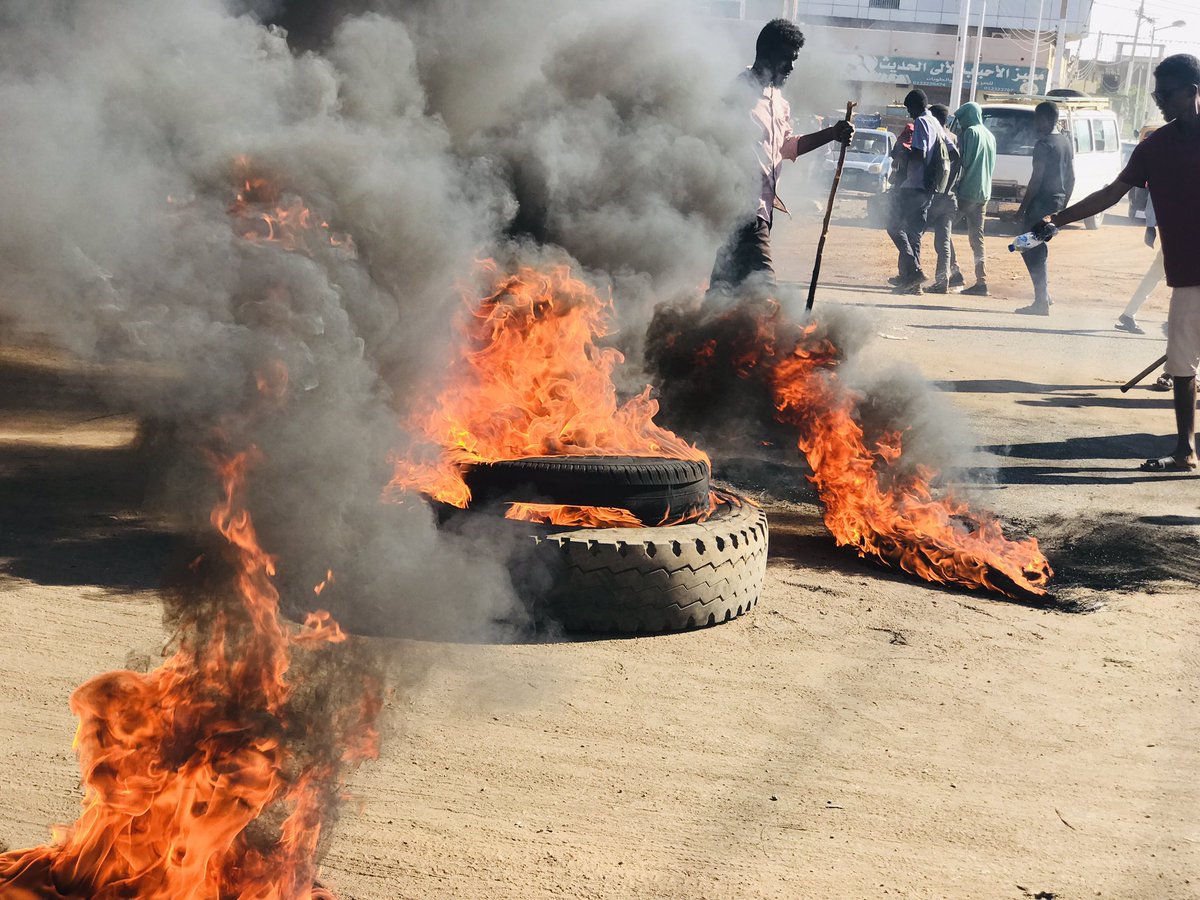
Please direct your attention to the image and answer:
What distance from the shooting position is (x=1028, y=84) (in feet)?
170

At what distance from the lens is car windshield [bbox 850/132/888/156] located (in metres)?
30.7

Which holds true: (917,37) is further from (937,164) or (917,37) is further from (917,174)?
(917,174)

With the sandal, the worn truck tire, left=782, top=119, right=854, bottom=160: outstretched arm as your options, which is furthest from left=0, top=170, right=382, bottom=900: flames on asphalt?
the sandal

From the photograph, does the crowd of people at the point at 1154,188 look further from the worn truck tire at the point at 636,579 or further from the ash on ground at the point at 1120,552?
A: the worn truck tire at the point at 636,579

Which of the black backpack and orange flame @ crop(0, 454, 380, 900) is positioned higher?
the black backpack

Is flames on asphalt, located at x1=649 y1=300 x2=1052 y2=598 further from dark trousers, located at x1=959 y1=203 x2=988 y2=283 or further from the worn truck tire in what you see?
dark trousers, located at x1=959 y1=203 x2=988 y2=283

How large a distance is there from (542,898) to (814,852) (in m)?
0.77

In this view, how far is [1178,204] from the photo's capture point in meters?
7.35

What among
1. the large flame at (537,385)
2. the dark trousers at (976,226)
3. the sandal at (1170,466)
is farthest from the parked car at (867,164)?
the large flame at (537,385)

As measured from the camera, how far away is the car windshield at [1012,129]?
2589 cm

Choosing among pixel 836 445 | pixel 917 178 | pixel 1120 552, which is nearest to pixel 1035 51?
pixel 917 178

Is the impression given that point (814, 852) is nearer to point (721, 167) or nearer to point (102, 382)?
point (721, 167)

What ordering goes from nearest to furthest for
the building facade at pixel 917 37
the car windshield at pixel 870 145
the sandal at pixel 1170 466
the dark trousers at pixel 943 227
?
the sandal at pixel 1170 466 < the building facade at pixel 917 37 < the dark trousers at pixel 943 227 < the car windshield at pixel 870 145

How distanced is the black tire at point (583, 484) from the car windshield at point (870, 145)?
27227 mm
